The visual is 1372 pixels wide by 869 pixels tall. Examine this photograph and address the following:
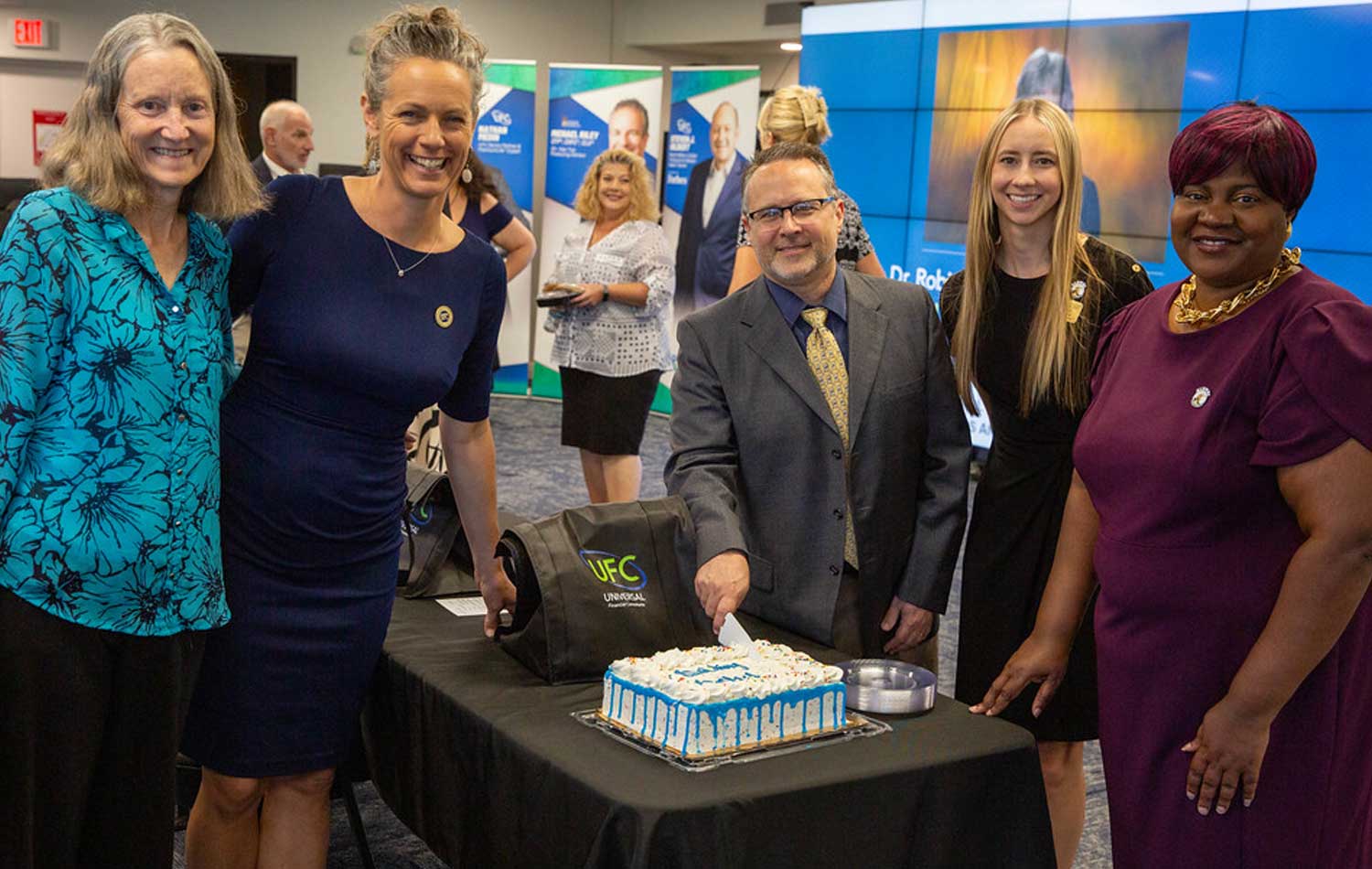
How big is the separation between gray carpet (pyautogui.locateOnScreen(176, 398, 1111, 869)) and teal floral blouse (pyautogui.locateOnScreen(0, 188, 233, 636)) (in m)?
1.31

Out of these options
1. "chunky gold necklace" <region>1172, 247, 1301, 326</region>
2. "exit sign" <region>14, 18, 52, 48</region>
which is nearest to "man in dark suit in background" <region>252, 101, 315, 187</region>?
"chunky gold necklace" <region>1172, 247, 1301, 326</region>

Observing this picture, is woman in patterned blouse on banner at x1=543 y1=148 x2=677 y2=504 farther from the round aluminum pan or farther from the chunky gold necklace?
the chunky gold necklace

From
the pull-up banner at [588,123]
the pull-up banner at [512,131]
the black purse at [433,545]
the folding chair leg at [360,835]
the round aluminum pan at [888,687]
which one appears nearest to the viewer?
the round aluminum pan at [888,687]

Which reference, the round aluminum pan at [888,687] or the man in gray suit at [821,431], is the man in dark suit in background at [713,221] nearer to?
the man in gray suit at [821,431]

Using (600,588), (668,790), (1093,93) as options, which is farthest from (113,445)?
(1093,93)

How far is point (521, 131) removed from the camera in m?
9.76

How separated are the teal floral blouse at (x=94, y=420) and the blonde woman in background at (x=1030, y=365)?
4.73ft

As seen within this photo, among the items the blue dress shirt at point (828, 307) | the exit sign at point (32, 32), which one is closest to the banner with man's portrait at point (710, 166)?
the blue dress shirt at point (828, 307)

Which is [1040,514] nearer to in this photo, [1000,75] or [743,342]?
[743,342]

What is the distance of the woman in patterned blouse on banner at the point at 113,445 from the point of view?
1.79 metres

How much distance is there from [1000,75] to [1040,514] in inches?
204

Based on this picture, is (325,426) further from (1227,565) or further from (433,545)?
(1227,565)

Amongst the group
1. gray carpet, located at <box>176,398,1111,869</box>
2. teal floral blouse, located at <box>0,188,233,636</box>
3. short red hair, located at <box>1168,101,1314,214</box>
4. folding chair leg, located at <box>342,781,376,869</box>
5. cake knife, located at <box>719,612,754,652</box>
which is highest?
short red hair, located at <box>1168,101,1314,214</box>

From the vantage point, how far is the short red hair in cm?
176
